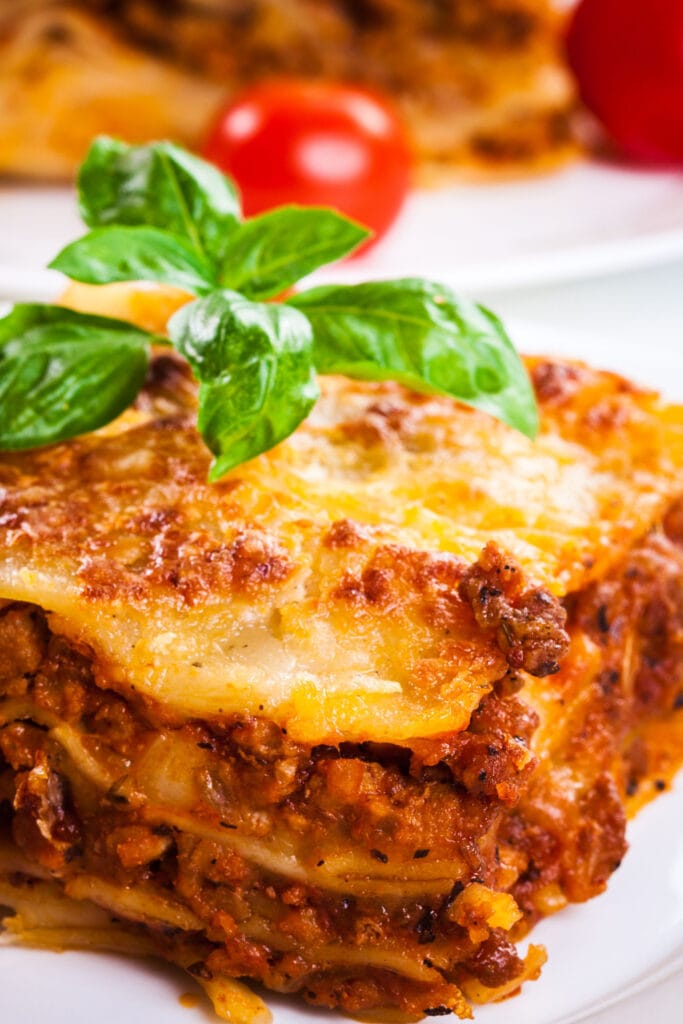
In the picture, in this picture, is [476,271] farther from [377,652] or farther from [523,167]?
[377,652]

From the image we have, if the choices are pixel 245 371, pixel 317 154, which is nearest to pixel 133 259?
pixel 245 371

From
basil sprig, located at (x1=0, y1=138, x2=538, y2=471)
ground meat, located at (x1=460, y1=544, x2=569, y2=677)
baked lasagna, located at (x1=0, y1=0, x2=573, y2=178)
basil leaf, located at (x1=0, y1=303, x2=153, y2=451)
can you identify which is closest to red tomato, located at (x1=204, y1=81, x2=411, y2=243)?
baked lasagna, located at (x1=0, y1=0, x2=573, y2=178)

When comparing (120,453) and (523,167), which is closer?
(120,453)

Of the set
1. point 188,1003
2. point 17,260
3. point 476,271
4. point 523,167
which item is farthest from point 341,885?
point 523,167

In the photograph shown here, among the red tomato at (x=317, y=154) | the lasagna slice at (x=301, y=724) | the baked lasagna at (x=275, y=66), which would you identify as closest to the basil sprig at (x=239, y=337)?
the lasagna slice at (x=301, y=724)

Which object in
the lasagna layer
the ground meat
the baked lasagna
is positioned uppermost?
the baked lasagna

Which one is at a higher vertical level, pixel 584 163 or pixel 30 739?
pixel 584 163

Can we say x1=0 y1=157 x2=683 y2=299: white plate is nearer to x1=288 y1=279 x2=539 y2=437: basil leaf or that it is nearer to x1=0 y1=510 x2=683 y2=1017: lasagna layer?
x1=288 y1=279 x2=539 y2=437: basil leaf
